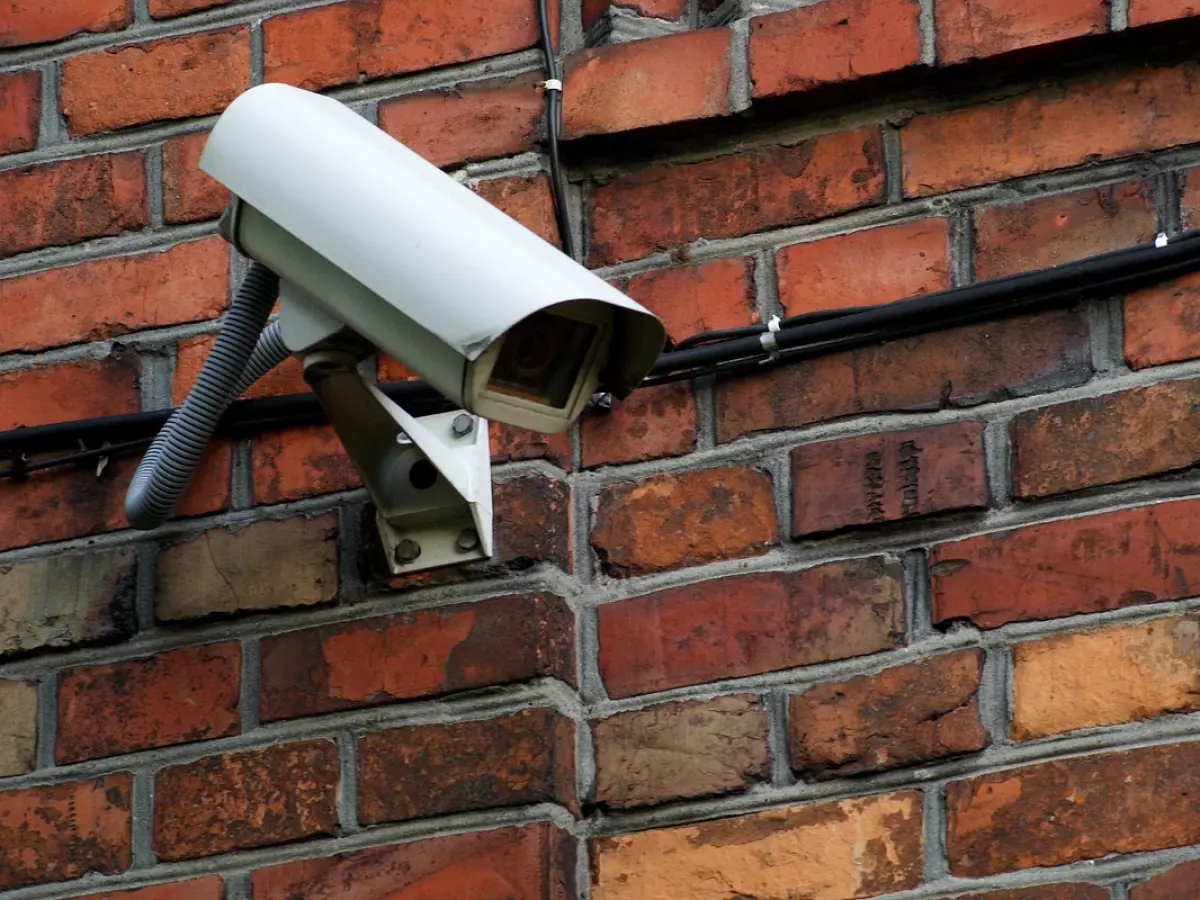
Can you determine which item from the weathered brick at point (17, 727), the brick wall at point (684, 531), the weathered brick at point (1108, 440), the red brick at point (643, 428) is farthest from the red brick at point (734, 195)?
the weathered brick at point (17, 727)

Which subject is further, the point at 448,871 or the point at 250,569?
the point at 250,569

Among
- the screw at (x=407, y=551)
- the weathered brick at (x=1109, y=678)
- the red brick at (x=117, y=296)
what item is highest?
the red brick at (x=117, y=296)

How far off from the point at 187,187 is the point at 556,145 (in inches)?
11.4

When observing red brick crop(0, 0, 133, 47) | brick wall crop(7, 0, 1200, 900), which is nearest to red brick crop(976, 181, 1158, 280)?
brick wall crop(7, 0, 1200, 900)

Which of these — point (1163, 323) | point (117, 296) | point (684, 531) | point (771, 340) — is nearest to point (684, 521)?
point (684, 531)

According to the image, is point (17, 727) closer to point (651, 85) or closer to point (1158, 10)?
point (651, 85)

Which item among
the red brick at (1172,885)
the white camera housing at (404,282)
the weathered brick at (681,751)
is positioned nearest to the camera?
the white camera housing at (404,282)

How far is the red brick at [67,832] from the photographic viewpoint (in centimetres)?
147

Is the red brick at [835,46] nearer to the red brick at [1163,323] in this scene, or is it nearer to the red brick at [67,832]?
the red brick at [1163,323]

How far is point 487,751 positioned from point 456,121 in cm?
48

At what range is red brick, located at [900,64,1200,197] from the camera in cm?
153

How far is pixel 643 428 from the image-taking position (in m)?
1.54

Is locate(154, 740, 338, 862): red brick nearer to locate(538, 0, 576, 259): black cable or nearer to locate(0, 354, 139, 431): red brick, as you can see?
locate(0, 354, 139, 431): red brick

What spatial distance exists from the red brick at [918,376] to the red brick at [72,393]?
0.44 metres
